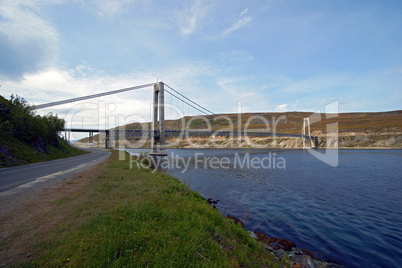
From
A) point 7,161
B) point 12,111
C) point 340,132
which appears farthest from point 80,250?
point 340,132

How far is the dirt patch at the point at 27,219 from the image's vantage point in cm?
422

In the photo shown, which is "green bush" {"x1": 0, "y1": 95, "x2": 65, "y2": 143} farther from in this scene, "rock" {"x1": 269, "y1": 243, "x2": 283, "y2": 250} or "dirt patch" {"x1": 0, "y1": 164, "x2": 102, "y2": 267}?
"rock" {"x1": 269, "y1": 243, "x2": 283, "y2": 250}

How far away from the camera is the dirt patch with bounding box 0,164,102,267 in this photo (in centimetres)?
422

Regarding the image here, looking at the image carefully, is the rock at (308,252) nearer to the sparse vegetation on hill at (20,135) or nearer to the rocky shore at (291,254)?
the rocky shore at (291,254)

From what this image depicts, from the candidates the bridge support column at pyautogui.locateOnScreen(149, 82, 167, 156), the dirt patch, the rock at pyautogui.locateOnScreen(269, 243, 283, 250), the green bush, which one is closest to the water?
the rock at pyautogui.locateOnScreen(269, 243, 283, 250)

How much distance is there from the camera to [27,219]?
5.99 m

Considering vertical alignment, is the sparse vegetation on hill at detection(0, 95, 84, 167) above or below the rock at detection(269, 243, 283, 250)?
above

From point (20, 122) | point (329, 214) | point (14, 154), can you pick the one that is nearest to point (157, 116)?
point (20, 122)

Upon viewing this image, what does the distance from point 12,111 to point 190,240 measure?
33050mm

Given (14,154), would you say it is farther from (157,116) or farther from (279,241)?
(157,116)

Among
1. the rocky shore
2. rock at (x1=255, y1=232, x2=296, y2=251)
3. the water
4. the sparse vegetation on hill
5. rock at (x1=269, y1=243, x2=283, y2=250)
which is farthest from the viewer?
the sparse vegetation on hill

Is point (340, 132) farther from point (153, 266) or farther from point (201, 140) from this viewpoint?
point (153, 266)

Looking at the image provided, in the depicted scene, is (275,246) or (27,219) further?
(275,246)

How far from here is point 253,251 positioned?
6348 mm
